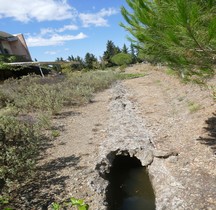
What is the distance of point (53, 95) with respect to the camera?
1109cm

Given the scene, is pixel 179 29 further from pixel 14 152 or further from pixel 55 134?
pixel 55 134

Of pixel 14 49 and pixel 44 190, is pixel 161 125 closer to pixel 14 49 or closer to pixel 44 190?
pixel 44 190

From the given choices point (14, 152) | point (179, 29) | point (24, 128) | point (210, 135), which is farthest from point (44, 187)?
point (210, 135)

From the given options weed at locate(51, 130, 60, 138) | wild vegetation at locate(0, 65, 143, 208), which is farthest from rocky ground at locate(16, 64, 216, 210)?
wild vegetation at locate(0, 65, 143, 208)

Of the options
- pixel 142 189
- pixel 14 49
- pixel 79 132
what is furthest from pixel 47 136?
pixel 14 49

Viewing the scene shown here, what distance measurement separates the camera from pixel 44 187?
4965mm

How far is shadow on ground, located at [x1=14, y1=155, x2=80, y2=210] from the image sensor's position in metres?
4.50

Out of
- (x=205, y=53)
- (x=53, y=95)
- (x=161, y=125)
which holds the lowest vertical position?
(x=161, y=125)

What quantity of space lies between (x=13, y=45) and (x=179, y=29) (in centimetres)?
2916

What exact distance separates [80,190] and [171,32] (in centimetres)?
359

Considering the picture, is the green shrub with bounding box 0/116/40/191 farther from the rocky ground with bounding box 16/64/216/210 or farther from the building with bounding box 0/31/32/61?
the building with bounding box 0/31/32/61

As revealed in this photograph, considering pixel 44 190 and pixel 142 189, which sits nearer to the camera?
pixel 44 190

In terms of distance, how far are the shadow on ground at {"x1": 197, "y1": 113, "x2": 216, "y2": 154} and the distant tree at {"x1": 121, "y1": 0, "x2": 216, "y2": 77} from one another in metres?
2.28

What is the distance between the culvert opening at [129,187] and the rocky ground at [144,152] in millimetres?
379
